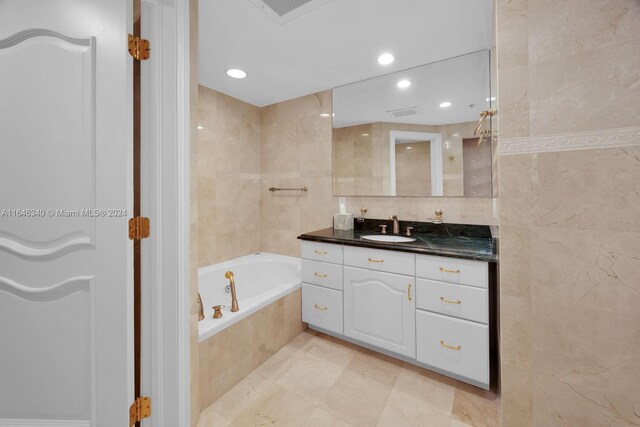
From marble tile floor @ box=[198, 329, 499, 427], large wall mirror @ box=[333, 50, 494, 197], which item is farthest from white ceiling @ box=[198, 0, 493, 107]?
marble tile floor @ box=[198, 329, 499, 427]

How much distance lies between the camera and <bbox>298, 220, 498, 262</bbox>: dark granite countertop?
1.51 metres

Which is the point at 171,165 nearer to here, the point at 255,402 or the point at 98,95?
the point at 98,95

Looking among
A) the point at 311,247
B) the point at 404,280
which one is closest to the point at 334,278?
the point at 311,247

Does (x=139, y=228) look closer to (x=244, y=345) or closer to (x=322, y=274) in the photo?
(x=244, y=345)

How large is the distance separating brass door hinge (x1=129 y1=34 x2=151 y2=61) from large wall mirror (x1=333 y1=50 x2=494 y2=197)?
66.3 inches

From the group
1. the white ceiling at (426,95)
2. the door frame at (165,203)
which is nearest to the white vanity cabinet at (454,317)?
the white ceiling at (426,95)

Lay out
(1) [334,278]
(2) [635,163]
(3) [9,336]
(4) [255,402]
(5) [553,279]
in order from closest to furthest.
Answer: (2) [635,163], (5) [553,279], (3) [9,336], (4) [255,402], (1) [334,278]

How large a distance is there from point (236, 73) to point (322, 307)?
6.89ft

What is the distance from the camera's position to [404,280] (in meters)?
1.70

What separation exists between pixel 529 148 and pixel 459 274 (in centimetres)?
82

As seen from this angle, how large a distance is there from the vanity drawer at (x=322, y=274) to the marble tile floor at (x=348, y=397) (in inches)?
20.9

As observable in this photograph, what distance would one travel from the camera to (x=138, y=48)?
3.48ft

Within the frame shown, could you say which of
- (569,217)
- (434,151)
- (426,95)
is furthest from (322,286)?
(426,95)

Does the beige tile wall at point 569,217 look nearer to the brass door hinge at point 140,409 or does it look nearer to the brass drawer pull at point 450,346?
the brass drawer pull at point 450,346
